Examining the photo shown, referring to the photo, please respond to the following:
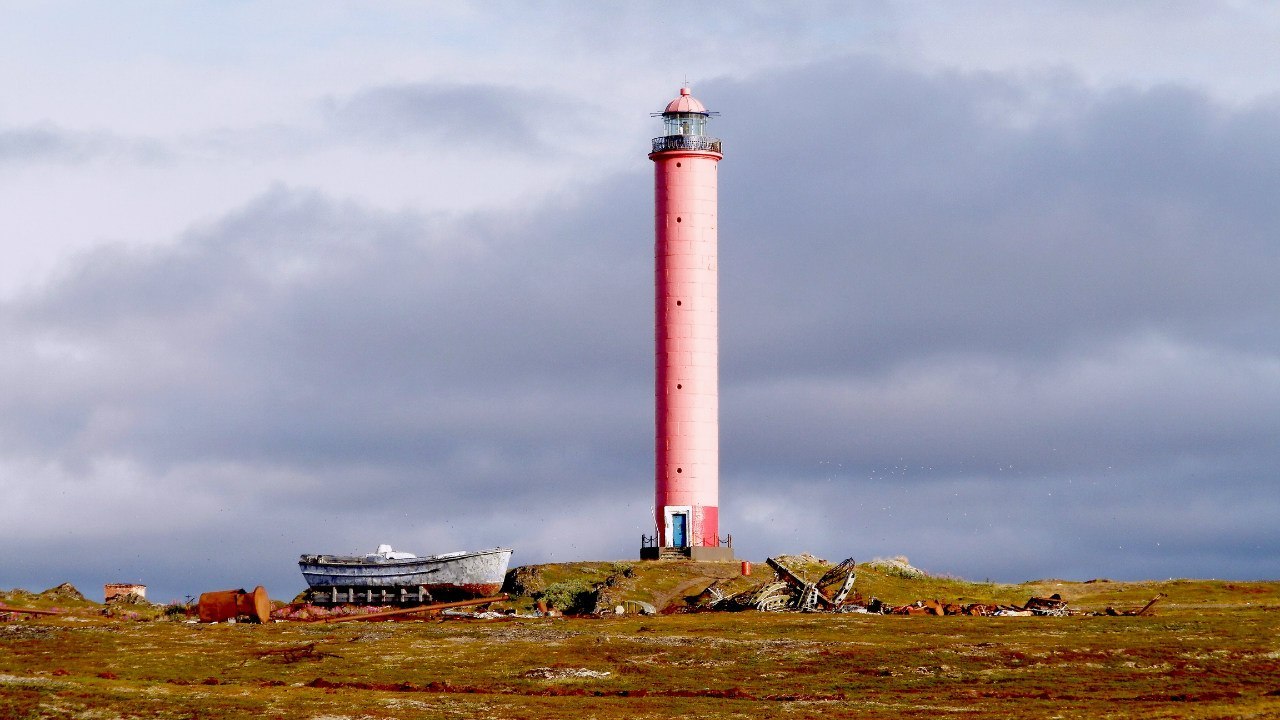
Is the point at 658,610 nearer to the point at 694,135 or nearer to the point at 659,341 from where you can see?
the point at 659,341

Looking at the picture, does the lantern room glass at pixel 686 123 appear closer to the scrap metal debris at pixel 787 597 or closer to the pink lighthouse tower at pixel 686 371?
the pink lighthouse tower at pixel 686 371

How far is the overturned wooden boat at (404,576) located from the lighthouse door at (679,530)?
9.05 meters

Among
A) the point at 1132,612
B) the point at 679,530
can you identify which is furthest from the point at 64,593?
the point at 1132,612

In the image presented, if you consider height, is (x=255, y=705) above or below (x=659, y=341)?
below

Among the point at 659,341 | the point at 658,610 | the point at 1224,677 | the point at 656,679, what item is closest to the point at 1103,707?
the point at 1224,677

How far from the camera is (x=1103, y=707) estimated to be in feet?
144

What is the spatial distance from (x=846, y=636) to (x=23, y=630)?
30920 mm

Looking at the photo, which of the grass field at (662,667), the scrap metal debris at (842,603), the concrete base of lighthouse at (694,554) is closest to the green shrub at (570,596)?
the concrete base of lighthouse at (694,554)

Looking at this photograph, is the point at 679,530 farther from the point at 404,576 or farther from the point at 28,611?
the point at 28,611

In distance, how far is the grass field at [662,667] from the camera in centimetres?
4491

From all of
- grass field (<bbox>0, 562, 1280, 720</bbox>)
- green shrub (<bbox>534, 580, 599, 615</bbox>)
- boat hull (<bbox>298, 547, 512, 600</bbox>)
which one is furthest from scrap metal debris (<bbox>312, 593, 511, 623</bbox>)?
boat hull (<bbox>298, 547, 512, 600</bbox>)

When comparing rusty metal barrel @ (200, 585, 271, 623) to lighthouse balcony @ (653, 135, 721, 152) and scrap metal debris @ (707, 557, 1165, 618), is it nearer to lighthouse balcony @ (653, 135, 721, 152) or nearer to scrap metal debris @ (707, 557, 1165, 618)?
scrap metal debris @ (707, 557, 1165, 618)

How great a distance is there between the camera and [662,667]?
172 ft

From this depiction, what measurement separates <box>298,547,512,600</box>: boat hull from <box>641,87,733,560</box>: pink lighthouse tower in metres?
9.61
